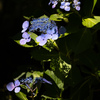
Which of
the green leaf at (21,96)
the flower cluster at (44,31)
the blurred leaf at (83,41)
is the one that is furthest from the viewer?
the green leaf at (21,96)

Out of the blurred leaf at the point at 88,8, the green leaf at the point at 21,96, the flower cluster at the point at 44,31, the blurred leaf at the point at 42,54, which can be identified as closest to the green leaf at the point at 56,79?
the blurred leaf at the point at 42,54

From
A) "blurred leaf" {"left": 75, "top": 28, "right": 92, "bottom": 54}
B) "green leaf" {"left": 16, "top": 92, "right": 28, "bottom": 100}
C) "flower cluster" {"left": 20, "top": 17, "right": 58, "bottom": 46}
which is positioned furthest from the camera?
"green leaf" {"left": 16, "top": 92, "right": 28, "bottom": 100}

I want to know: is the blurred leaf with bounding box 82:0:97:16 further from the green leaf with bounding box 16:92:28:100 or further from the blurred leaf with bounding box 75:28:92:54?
the green leaf with bounding box 16:92:28:100

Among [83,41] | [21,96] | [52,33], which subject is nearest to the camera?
[52,33]

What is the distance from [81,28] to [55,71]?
411mm

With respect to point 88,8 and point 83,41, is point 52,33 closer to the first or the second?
point 83,41

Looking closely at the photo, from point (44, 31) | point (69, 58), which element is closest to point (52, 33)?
point (44, 31)

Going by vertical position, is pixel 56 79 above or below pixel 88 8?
below

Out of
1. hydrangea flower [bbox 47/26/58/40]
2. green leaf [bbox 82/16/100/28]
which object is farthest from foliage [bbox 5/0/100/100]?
hydrangea flower [bbox 47/26/58/40]

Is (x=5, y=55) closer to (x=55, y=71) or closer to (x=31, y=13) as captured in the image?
(x=31, y=13)

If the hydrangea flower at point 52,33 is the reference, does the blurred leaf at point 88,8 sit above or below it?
above

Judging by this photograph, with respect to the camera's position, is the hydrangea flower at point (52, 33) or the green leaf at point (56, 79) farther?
the green leaf at point (56, 79)

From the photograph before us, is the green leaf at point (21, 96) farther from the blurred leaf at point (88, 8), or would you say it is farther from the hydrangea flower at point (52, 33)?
the blurred leaf at point (88, 8)

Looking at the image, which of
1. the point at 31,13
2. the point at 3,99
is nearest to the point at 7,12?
the point at 31,13
